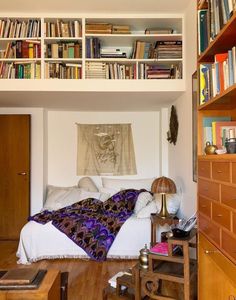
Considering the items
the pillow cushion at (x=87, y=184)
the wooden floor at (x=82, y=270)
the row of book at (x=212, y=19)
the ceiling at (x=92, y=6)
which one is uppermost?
the ceiling at (x=92, y=6)

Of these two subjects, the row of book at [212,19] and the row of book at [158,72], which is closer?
the row of book at [212,19]

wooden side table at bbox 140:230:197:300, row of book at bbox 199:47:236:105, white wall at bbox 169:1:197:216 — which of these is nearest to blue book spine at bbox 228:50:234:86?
row of book at bbox 199:47:236:105

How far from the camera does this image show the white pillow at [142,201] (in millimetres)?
4086

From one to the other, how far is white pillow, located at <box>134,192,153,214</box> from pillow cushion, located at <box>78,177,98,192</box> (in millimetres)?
979

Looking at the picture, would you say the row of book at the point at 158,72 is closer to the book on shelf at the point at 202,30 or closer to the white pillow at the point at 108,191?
the book on shelf at the point at 202,30

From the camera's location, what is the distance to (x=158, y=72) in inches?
144

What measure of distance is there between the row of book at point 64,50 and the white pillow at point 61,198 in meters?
2.04

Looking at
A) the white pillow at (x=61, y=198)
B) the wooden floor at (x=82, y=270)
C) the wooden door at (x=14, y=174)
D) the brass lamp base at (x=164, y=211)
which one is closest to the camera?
the wooden floor at (x=82, y=270)

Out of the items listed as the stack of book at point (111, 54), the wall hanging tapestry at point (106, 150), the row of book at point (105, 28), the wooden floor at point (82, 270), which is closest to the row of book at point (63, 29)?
the row of book at point (105, 28)

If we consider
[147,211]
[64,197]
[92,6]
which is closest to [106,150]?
[64,197]

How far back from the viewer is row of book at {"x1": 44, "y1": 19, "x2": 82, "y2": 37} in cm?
359

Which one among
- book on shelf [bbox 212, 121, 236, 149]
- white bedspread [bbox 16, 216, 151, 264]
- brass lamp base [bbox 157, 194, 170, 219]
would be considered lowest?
white bedspread [bbox 16, 216, 151, 264]

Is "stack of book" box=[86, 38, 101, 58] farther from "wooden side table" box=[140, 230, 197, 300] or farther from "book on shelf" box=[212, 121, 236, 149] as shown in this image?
"wooden side table" box=[140, 230, 197, 300]

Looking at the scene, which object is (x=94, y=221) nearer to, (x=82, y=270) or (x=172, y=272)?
(x=82, y=270)
